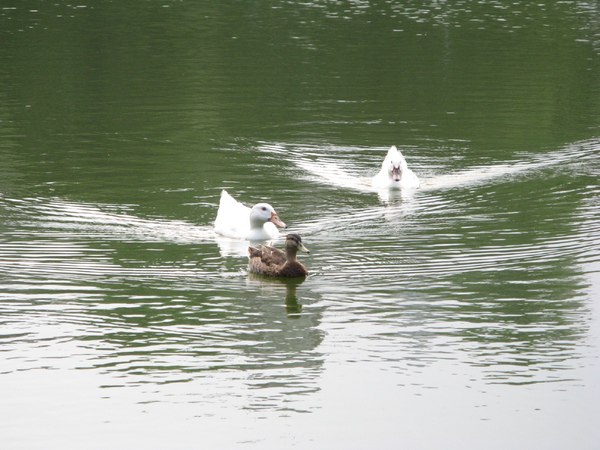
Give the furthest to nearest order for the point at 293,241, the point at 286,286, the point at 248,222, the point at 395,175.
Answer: the point at 395,175, the point at 248,222, the point at 293,241, the point at 286,286

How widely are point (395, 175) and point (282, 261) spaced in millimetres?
6505

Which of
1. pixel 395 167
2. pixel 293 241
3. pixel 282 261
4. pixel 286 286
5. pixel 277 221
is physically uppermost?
pixel 395 167

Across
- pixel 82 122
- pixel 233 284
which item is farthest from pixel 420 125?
pixel 233 284

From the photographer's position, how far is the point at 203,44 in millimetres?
44000

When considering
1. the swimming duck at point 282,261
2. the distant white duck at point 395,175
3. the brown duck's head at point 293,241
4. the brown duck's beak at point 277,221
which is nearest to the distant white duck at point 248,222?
the brown duck's beak at point 277,221

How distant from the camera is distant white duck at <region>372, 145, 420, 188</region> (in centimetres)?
2100

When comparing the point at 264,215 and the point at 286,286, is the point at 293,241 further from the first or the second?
the point at 264,215

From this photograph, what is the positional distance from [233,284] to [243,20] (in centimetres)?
3910

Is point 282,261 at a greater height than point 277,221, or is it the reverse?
point 277,221

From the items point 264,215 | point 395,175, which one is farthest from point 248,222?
point 395,175

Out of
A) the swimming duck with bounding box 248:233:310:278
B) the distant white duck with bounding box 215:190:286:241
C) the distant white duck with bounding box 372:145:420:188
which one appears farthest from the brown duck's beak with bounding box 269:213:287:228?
the distant white duck with bounding box 372:145:420:188

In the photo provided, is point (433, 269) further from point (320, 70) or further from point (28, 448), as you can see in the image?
point (320, 70)

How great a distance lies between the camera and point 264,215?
17094mm

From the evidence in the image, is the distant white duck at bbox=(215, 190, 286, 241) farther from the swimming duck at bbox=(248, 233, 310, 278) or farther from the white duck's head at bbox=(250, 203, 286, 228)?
the swimming duck at bbox=(248, 233, 310, 278)
